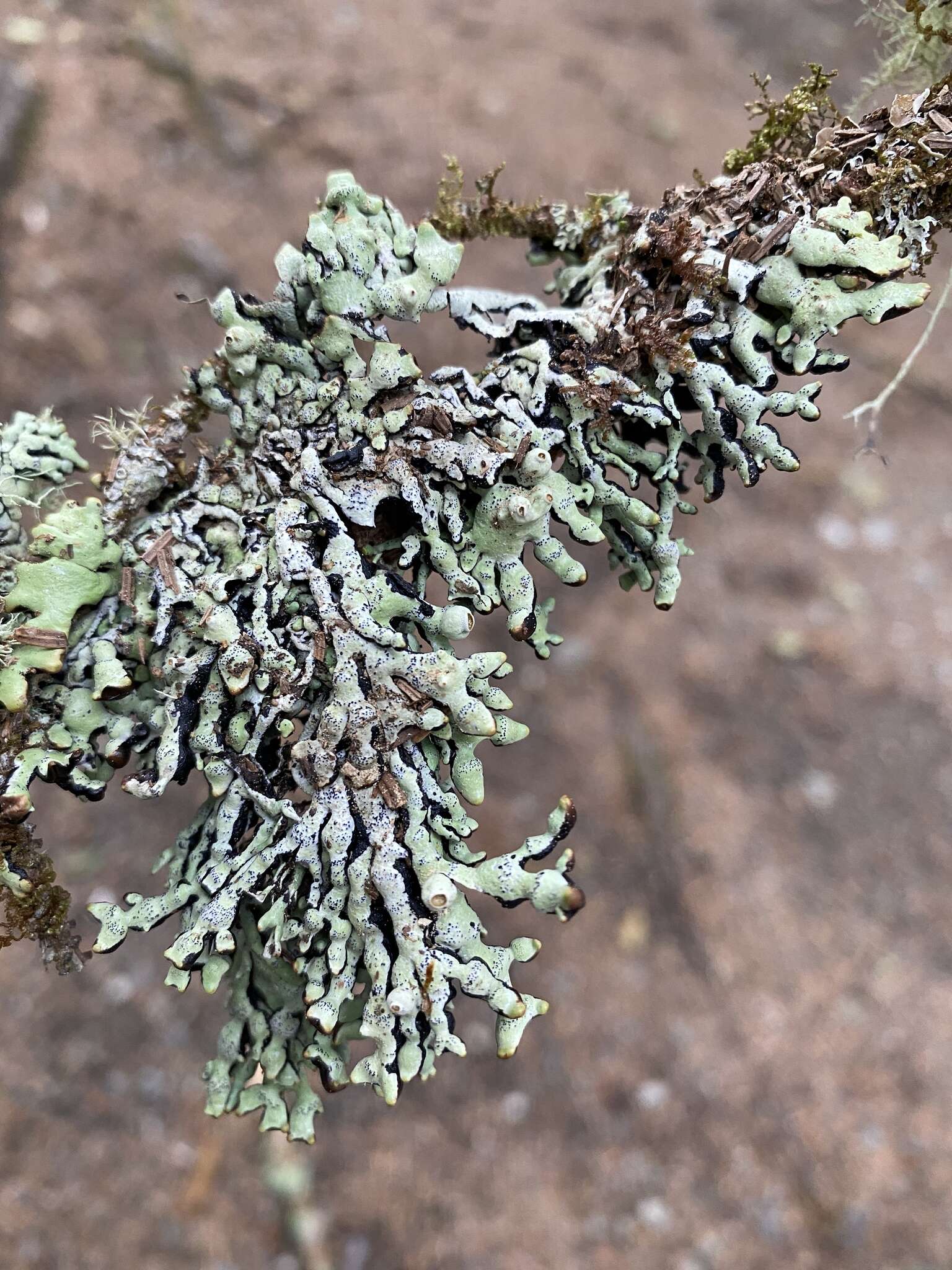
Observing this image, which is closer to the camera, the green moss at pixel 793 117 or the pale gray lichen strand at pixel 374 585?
the pale gray lichen strand at pixel 374 585

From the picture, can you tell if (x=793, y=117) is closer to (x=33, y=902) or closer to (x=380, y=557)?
(x=380, y=557)

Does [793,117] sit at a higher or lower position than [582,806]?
higher

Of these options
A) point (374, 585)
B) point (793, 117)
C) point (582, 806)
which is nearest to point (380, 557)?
point (374, 585)

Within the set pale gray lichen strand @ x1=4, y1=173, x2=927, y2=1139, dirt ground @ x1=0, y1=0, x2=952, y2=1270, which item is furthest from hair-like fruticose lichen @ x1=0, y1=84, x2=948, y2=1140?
dirt ground @ x1=0, y1=0, x2=952, y2=1270

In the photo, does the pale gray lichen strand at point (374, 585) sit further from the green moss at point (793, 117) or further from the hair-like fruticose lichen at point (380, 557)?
the green moss at point (793, 117)

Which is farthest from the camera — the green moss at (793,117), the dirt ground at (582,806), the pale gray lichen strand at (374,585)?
the dirt ground at (582,806)

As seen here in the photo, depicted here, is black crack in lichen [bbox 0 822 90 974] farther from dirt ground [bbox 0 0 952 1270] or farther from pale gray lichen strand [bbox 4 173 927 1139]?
dirt ground [bbox 0 0 952 1270]

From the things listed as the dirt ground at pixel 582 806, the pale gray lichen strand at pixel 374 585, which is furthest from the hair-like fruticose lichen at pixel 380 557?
the dirt ground at pixel 582 806
